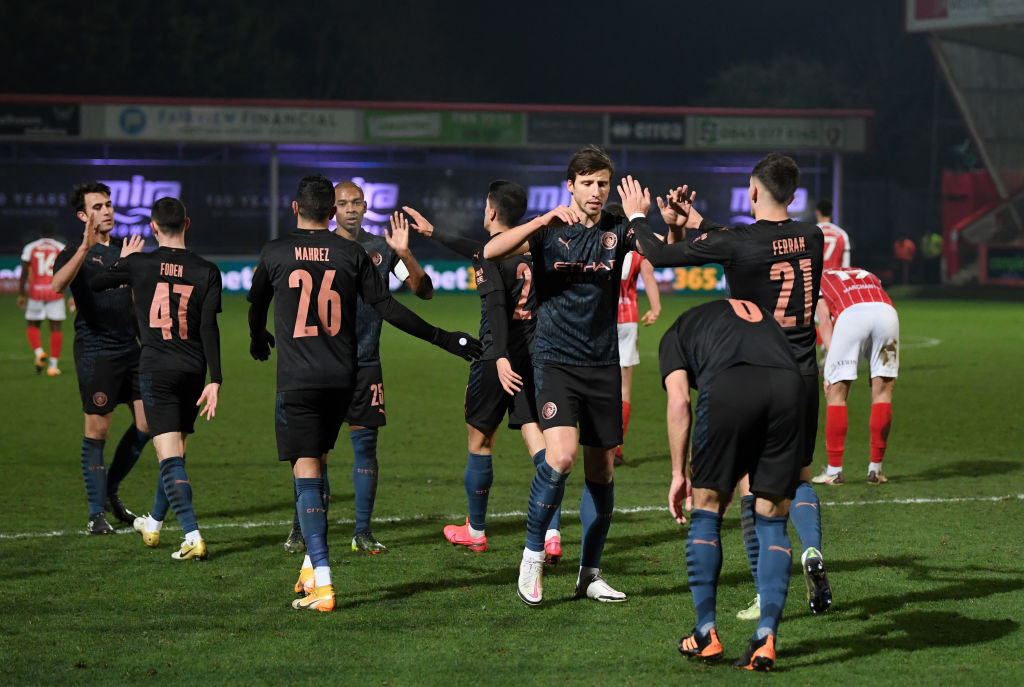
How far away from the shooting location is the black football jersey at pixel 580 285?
609 cm

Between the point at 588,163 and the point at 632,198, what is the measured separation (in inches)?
12.0

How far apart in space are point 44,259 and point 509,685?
51.5ft

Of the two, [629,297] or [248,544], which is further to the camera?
[629,297]

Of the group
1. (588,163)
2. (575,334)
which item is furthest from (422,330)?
(588,163)

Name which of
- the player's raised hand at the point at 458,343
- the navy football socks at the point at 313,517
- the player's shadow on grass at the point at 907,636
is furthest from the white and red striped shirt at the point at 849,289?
the navy football socks at the point at 313,517

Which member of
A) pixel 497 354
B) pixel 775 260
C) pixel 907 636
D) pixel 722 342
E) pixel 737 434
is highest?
pixel 775 260

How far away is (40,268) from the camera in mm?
18766

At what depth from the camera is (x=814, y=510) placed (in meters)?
5.89

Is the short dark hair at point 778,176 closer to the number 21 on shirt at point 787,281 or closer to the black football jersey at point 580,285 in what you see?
the number 21 on shirt at point 787,281

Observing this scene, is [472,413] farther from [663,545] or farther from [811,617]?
[811,617]

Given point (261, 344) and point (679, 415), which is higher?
point (261, 344)

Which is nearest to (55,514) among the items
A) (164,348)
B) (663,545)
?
(164,348)

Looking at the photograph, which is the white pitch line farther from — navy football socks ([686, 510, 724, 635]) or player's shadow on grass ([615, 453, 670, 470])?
navy football socks ([686, 510, 724, 635])

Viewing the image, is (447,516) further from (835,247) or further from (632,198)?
(835,247)
